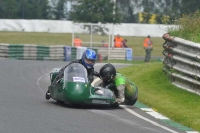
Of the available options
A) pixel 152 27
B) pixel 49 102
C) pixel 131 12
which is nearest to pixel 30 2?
pixel 152 27

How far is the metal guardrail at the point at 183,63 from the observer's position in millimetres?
13691

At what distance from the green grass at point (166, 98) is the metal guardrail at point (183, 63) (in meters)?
0.17

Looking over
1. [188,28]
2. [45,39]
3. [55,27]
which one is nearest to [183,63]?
[188,28]

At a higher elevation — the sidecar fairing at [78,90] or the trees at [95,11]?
the trees at [95,11]

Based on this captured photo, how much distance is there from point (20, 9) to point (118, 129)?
131ft

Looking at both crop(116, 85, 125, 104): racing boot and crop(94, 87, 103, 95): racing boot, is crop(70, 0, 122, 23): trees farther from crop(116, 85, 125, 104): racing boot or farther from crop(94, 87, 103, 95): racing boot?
crop(94, 87, 103, 95): racing boot

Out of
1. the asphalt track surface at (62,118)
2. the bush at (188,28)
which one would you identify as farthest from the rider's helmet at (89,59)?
the bush at (188,28)

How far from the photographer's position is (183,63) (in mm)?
14500

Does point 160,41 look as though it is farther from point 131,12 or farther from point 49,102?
point 49,102

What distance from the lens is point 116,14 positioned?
45219mm

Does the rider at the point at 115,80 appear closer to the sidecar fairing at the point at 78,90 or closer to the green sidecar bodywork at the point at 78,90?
the green sidecar bodywork at the point at 78,90

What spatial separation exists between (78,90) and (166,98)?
2651 mm

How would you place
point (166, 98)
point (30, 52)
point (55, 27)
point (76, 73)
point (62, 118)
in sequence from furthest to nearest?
point (55, 27)
point (30, 52)
point (166, 98)
point (76, 73)
point (62, 118)

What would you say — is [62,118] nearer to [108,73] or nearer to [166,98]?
[108,73]
